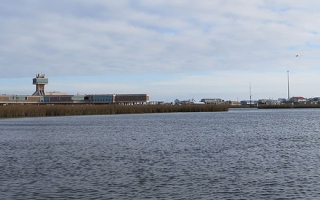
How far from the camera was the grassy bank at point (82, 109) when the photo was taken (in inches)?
2968

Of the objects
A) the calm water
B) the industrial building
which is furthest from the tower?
the calm water

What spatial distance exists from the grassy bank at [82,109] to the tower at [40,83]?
3567 inches

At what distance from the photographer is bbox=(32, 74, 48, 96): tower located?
628ft

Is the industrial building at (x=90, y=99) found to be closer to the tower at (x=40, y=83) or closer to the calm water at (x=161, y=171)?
the tower at (x=40, y=83)

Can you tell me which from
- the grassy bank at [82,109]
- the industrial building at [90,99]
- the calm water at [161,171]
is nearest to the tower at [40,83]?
the industrial building at [90,99]

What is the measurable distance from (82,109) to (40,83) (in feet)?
353

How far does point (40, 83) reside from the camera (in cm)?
19225

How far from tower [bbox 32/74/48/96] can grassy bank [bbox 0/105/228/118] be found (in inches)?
3567

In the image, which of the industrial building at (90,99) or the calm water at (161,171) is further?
the industrial building at (90,99)

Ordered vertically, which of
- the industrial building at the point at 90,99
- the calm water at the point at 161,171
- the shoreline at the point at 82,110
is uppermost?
the industrial building at the point at 90,99

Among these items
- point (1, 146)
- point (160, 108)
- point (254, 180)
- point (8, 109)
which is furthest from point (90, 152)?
point (160, 108)

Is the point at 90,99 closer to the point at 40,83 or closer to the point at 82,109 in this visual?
the point at 40,83

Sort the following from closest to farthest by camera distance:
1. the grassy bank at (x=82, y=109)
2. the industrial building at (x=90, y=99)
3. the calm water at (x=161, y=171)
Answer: the calm water at (x=161, y=171) → the grassy bank at (x=82, y=109) → the industrial building at (x=90, y=99)

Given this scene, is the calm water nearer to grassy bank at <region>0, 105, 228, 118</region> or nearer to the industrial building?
grassy bank at <region>0, 105, 228, 118</region>
